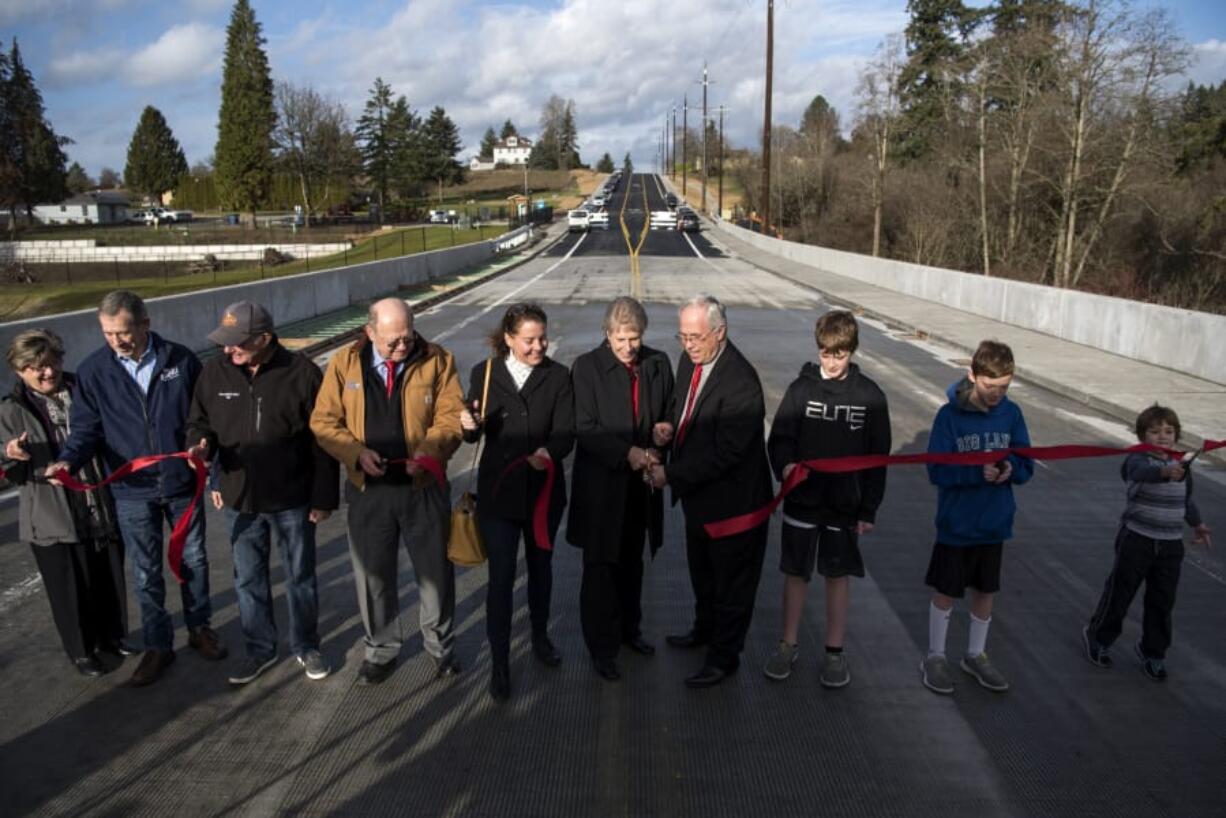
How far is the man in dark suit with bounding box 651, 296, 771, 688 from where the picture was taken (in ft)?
14.4

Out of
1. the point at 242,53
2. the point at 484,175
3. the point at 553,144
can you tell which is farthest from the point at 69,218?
the point at 553,144

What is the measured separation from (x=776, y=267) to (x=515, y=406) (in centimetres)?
3516

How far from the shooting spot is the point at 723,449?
4.39 meters

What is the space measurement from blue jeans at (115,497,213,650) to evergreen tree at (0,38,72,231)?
285ft

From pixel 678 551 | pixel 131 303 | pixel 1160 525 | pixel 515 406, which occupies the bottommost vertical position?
pixel 678 551

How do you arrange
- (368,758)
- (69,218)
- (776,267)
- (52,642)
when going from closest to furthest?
1. (368,758)
2. (52,642)
3. (776,267)
4. (69,218)

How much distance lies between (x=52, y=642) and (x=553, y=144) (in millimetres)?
176920

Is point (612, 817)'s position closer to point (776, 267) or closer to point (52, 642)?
point (52, 642)

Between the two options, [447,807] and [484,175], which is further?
[484,175]

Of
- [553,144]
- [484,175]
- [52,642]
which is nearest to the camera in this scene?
[52,642]

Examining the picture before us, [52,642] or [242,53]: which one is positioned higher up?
[242,53]

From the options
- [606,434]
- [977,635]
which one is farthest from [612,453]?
[977,635]

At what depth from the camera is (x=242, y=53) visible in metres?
85.8

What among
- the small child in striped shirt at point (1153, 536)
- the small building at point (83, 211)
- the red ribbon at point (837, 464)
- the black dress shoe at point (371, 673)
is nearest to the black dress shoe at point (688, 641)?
the red ribbon at point (837, 464)
